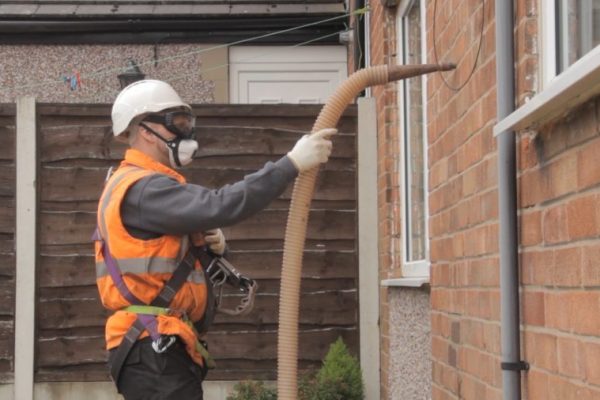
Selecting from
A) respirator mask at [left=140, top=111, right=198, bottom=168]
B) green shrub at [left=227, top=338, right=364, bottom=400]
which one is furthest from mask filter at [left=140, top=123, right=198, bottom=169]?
green shrub at [left=227, top=338, right=364, bottom=400]

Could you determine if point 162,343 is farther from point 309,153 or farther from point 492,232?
point 492,232

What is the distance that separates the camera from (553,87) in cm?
228

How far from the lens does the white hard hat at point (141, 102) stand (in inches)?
158

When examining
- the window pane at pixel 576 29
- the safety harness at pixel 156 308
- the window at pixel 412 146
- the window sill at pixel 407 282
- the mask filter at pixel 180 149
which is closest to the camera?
the window pane at pixel 576 29

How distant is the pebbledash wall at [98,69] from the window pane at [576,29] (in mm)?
7383

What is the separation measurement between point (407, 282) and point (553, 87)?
3.11 m

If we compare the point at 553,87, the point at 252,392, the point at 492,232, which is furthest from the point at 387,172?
the point at 553,87

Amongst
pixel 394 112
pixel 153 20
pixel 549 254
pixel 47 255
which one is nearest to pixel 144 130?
pixel 549 254

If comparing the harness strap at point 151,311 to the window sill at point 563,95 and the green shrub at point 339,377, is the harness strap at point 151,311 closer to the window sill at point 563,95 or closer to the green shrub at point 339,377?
the window sill at point 563,95

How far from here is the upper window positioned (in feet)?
8.23

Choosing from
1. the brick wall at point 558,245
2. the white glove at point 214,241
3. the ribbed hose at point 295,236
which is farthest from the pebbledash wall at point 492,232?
the white glove at point 214,241

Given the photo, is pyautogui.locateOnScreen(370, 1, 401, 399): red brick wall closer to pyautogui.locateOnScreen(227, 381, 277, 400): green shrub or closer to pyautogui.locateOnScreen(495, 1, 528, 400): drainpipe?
pyautogui.locateOnScreen(227, 381, 277, 400): green shrub

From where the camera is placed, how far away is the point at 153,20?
998 cm

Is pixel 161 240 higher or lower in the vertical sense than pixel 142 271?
higher
